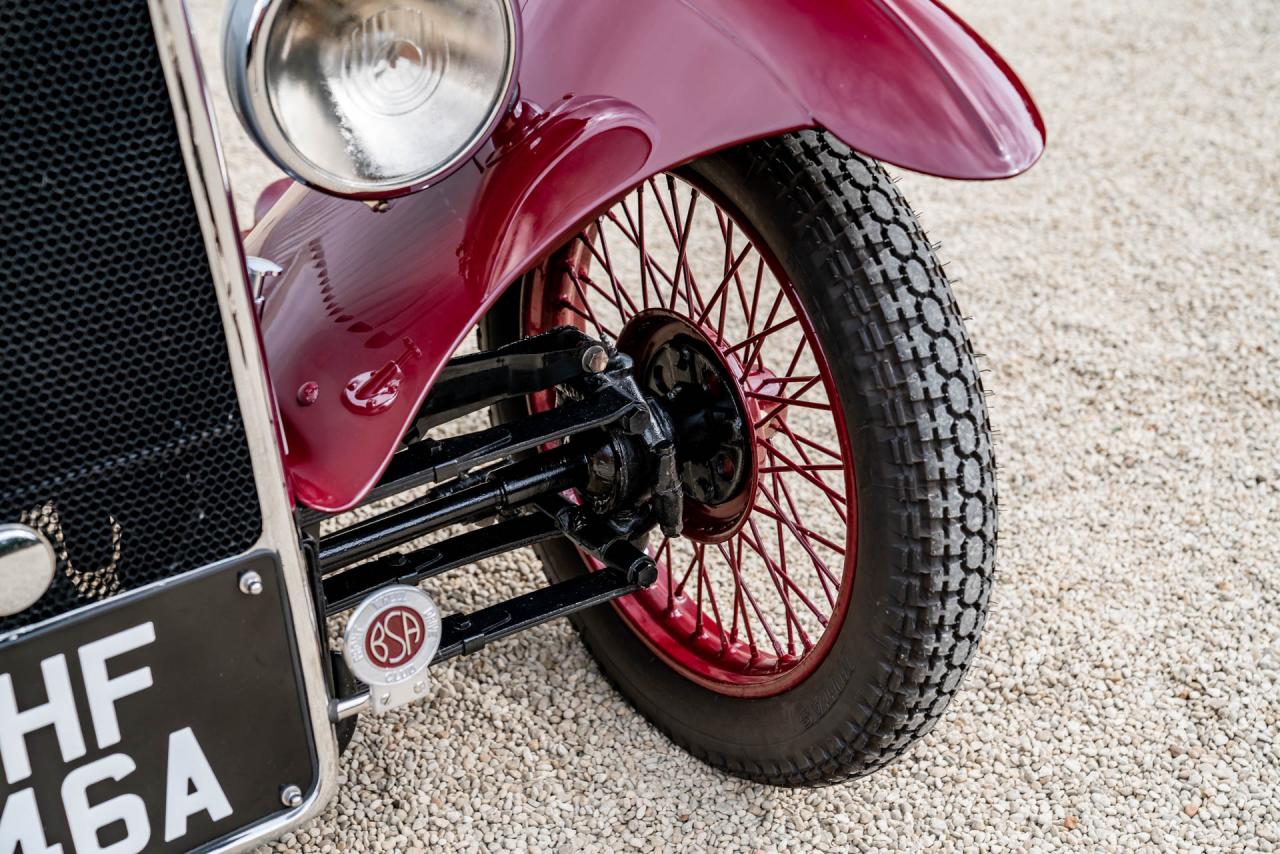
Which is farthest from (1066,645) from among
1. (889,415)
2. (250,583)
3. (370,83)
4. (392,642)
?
(370,83)

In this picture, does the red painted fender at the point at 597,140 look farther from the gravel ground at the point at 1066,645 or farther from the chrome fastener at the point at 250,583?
the gravel ground at the point at 1066,645

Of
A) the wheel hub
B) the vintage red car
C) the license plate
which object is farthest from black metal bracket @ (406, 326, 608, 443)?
the license plate

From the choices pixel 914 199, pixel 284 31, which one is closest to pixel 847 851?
pixel 284 31

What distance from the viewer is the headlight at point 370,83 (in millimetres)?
1124

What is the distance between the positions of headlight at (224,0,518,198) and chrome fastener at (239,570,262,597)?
1.35 ft

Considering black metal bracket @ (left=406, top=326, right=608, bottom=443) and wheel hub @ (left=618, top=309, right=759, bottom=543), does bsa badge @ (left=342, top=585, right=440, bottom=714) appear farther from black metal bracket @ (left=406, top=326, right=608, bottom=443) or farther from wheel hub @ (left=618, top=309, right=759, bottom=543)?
wheel hub @ (left=618, top=309, right=759, bottom=543)

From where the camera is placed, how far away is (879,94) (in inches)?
51.9

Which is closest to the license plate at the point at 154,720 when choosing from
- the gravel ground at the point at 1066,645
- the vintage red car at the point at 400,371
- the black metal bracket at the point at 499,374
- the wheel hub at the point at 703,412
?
the vintage red car at the point at 400,371

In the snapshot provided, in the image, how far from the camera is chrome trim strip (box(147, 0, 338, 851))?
41.0 inches

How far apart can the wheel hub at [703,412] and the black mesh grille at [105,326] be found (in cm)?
66

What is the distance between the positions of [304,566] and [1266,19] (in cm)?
458

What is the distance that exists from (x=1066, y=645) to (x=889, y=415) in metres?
0.90

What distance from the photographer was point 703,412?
1693mm

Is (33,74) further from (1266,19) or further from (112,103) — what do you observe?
(1266,19)
